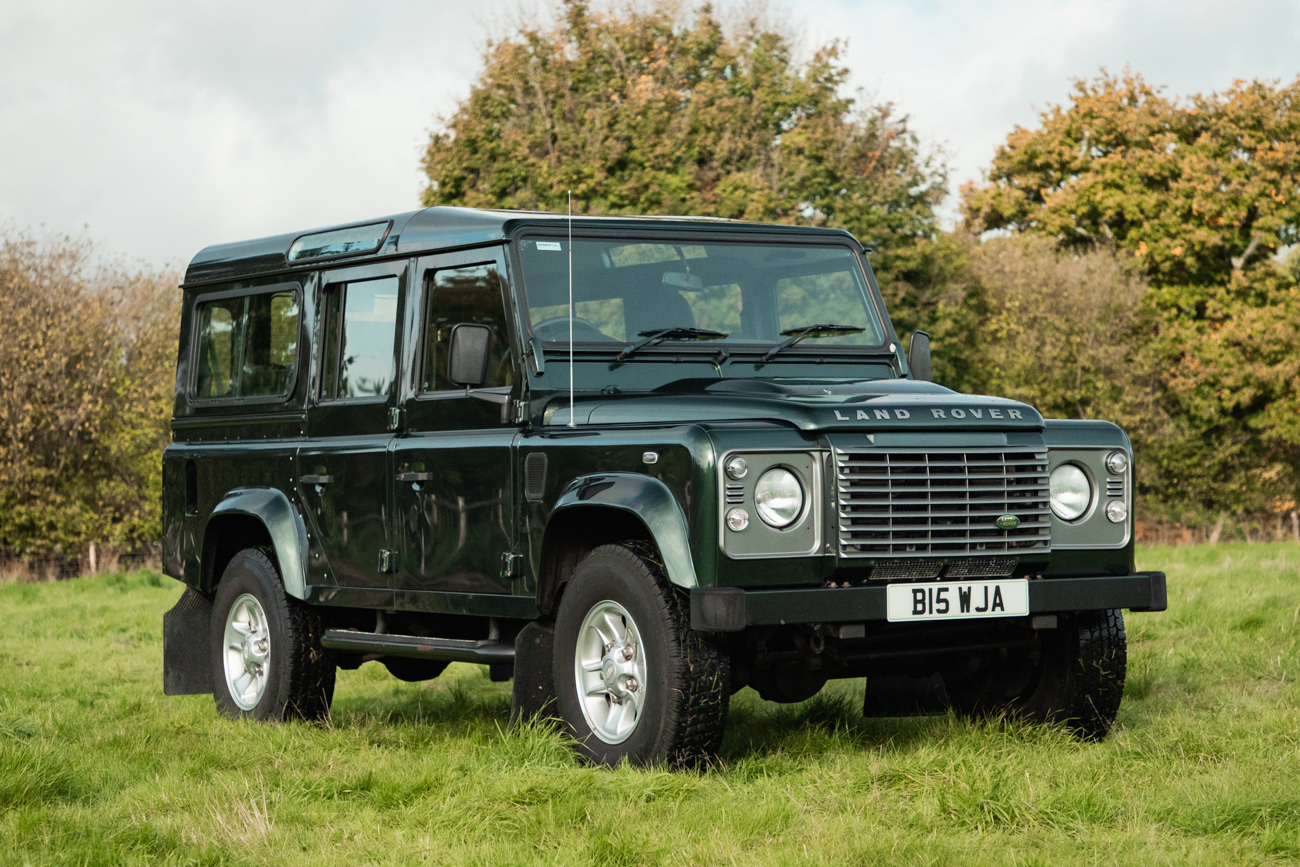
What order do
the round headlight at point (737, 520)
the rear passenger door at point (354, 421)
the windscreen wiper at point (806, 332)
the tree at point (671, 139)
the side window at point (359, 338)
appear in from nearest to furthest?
the round headlight at point (737, 520), the windscreen wiper at point (806, 332), the rear passenger door at point (354, 421), the side window at point (359, 338), the tree at point (671, 139)

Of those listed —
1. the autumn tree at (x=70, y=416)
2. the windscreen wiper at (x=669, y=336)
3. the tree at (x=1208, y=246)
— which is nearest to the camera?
the windscreen wiper at (x=669, y=336)

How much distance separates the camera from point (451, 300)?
737 cm

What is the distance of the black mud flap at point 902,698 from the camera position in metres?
7.14

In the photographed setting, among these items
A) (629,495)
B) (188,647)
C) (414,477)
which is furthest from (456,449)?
(188,647)

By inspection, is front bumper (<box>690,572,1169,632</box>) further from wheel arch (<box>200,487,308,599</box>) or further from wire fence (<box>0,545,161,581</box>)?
wire fence (<box>0,545,161,581</box>)

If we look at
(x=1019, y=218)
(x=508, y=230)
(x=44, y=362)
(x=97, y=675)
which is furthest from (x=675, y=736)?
(x=1019, y=218)

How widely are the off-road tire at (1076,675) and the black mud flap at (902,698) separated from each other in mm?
342

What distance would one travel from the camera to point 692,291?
731cm

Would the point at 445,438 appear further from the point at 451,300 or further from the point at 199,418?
the point at 199,418

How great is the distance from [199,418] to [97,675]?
2800 mm

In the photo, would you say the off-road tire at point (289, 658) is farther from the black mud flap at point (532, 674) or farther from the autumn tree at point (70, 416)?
the autumn tree at point (70, 416)

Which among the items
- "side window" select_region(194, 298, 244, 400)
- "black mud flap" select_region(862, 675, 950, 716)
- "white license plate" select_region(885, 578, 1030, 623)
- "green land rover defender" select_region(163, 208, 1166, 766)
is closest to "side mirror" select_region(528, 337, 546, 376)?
"green land rover defender" select_region(163, 208, 1166, 766)

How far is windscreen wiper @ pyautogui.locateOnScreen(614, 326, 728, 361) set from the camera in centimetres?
696

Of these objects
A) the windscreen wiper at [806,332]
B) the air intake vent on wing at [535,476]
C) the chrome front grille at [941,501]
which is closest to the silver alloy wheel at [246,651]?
the air intake vent on wing at [535,476]
